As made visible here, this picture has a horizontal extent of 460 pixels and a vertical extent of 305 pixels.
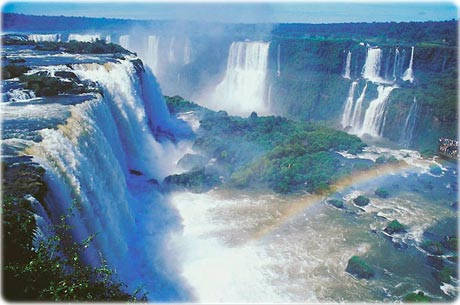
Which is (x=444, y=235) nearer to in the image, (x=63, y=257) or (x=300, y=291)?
(x=300, y=291)

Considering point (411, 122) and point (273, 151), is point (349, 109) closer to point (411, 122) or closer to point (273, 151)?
point (411, 122)

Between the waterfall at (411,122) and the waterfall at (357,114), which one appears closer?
the waterfall at (411,122)

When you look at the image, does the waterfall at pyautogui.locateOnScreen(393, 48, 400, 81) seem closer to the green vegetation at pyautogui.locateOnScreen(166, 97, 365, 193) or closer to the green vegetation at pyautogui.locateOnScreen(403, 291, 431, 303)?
the green vegetation at pyautogui.locateOnScreen(166, 97, 365, 193)

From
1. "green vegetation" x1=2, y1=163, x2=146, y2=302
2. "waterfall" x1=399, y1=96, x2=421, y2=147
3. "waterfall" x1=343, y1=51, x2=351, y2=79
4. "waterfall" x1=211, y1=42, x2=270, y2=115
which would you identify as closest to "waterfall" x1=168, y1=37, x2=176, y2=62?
"waterfall" x1=211, y1=42, x2=270, y2=115

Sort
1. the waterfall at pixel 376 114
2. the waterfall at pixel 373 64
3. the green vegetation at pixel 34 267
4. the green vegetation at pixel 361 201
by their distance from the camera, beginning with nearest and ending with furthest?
the green vegetation at pixel 34 267, the green vegetation at pixel 361 201, the waterfall at pixel 376 114, the waterfall at pixel 373 64

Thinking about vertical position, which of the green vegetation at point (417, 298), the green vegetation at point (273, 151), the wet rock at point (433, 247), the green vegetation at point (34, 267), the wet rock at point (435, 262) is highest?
the green vegetation at point (34, 267)

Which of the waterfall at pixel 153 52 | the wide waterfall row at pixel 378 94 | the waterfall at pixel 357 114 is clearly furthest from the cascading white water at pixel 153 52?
the waterfall at pixel 357 114

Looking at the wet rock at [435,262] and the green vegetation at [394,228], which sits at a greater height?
the green vegetation at [394,228]

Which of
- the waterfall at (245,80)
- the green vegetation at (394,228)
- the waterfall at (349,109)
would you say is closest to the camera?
the green vegetation at (394,228)

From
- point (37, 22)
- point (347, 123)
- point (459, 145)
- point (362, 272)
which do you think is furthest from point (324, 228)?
point (37, 22)

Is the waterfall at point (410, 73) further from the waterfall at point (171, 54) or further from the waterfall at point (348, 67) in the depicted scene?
the waterfall at point (171, 54)
